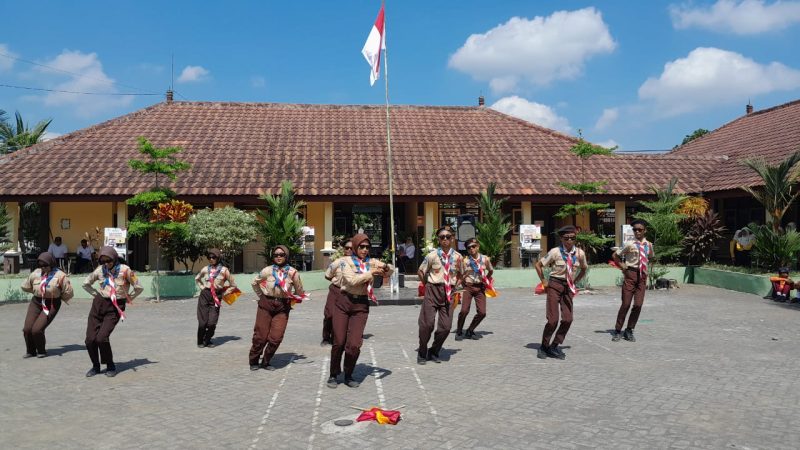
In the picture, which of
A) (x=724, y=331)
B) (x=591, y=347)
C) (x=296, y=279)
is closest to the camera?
(x=296, y=279)

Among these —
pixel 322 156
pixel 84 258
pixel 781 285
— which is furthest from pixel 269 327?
pixel 322 156

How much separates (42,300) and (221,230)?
7.17 metres

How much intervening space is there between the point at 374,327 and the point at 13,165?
47.9 feet

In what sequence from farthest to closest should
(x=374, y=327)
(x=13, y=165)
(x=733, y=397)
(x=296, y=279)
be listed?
(x=13, y=165)
(x=374, y=327)
(x=296, y=279)
(x=733, y=397)

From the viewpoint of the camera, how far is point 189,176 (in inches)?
760

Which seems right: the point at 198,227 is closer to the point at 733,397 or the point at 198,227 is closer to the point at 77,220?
the point at 77,220

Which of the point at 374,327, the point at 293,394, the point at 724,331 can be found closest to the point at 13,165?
the point at 374,327

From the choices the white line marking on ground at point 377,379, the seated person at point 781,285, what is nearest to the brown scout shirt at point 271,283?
the white line marking on ground at point 377,379

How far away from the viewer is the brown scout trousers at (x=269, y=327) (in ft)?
25.1

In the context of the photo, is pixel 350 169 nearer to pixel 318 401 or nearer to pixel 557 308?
pixel 557 308

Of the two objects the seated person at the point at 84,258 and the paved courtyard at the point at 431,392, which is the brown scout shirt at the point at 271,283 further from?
the seated person at the point at 84,258

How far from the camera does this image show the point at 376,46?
1549 centimetres

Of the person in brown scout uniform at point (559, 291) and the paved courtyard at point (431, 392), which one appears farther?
the person in brown scout uniform at point (559, 291)

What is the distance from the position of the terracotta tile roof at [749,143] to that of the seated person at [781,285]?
4240mm
